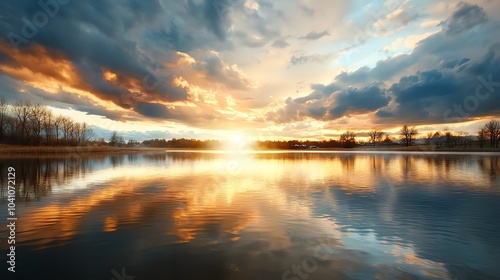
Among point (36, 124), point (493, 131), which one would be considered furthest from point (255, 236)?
point (493, 131)

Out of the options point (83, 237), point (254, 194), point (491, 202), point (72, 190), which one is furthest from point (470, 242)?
point (72, 190)

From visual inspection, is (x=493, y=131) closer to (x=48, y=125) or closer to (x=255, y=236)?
(x=255, y=236)

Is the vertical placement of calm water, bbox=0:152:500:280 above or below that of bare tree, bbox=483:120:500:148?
below

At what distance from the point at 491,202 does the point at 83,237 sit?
29.5 metres

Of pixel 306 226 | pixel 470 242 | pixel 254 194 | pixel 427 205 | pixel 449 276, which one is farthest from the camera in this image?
pixel 254 194

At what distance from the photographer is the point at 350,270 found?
9414 mm

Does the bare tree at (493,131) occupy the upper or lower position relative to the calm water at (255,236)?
upper

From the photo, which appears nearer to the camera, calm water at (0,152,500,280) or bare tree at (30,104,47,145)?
calm water at (0,152,500,280)

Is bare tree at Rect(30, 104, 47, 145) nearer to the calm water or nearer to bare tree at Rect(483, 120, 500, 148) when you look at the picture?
the calm water

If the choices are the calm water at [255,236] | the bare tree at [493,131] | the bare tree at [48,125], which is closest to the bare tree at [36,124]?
the bare tree at [48,125]

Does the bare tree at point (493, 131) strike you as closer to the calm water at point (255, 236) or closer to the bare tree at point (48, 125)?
the calm water at point (255, 236)

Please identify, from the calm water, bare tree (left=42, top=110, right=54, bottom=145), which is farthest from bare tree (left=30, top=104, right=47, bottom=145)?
the calm water

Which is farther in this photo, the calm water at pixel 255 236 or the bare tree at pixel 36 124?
the bare tree at pixel 36 124

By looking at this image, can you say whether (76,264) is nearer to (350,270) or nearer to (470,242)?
Answer: (350,270)
